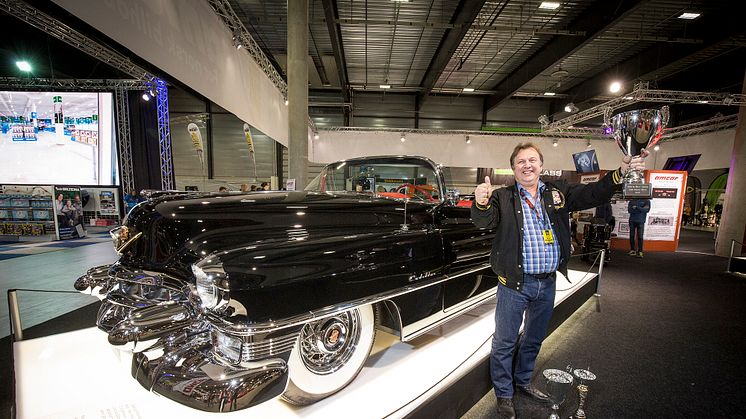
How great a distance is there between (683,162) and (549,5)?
9949 millimetres

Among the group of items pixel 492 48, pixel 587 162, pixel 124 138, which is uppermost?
pixel 492 48

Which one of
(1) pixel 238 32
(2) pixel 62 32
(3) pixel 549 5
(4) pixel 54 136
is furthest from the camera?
(3) pixel 549 5

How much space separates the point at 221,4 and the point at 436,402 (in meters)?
6.22

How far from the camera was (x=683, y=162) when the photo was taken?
1298 centimetres

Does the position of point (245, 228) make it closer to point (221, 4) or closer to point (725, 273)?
point (221, 4)

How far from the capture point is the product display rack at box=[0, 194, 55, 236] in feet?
23.7

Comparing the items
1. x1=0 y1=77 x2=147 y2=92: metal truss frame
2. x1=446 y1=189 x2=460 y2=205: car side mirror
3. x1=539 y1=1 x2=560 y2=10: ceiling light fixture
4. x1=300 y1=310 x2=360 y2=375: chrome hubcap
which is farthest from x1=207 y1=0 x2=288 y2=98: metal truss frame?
x1=539 y1=1 x2=560 y2=10: ceiling light fixture

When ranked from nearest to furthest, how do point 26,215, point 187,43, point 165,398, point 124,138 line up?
point 165,398
point 187,43
point 26,215
point 124,138

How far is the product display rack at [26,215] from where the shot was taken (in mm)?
→ 7238

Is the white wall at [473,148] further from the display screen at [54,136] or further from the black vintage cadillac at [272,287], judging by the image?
the black vintage cadillac at [272,287]

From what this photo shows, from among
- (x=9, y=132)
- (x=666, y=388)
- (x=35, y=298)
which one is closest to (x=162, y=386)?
(x=666, y=388)

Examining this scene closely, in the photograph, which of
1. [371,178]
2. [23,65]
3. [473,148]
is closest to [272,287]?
[371,178]

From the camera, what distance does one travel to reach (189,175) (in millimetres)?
16422

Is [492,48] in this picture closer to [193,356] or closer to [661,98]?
[661,98]
